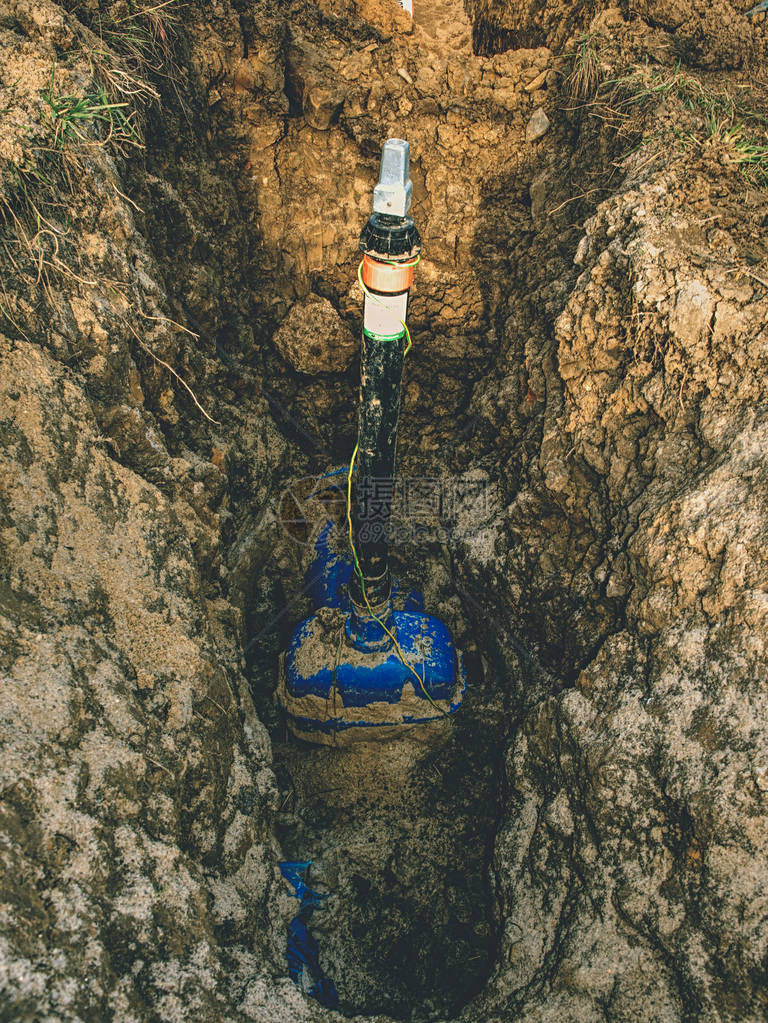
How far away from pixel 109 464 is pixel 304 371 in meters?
1.52

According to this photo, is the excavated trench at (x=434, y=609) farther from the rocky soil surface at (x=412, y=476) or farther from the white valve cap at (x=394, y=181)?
the white valve cap at (x=394, y=181)

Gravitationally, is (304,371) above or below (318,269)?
below

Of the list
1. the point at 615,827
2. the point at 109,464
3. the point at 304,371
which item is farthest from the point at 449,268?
the point at 615,827

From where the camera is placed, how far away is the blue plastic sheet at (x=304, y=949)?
2.03 m

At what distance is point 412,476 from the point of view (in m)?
3.29

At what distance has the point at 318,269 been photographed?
3.05m

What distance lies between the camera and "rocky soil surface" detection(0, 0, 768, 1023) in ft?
4.92

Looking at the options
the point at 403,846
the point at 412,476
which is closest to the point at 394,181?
the point at 412,476

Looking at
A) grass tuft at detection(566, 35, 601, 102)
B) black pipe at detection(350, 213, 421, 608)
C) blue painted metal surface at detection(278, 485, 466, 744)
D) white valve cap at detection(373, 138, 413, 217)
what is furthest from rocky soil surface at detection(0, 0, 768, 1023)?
white valve cap at detection(373, 138, 413, 217)

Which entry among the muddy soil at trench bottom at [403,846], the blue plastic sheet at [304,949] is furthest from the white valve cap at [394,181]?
the blue plastic sheet at [304,949]

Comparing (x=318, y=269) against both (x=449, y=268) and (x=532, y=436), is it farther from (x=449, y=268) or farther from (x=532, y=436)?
(x=532, y=436)

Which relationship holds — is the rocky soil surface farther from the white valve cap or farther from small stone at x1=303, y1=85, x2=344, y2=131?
the white valve cap

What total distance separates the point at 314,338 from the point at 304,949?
8.46ft

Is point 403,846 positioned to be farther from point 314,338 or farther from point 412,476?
point 314,338
